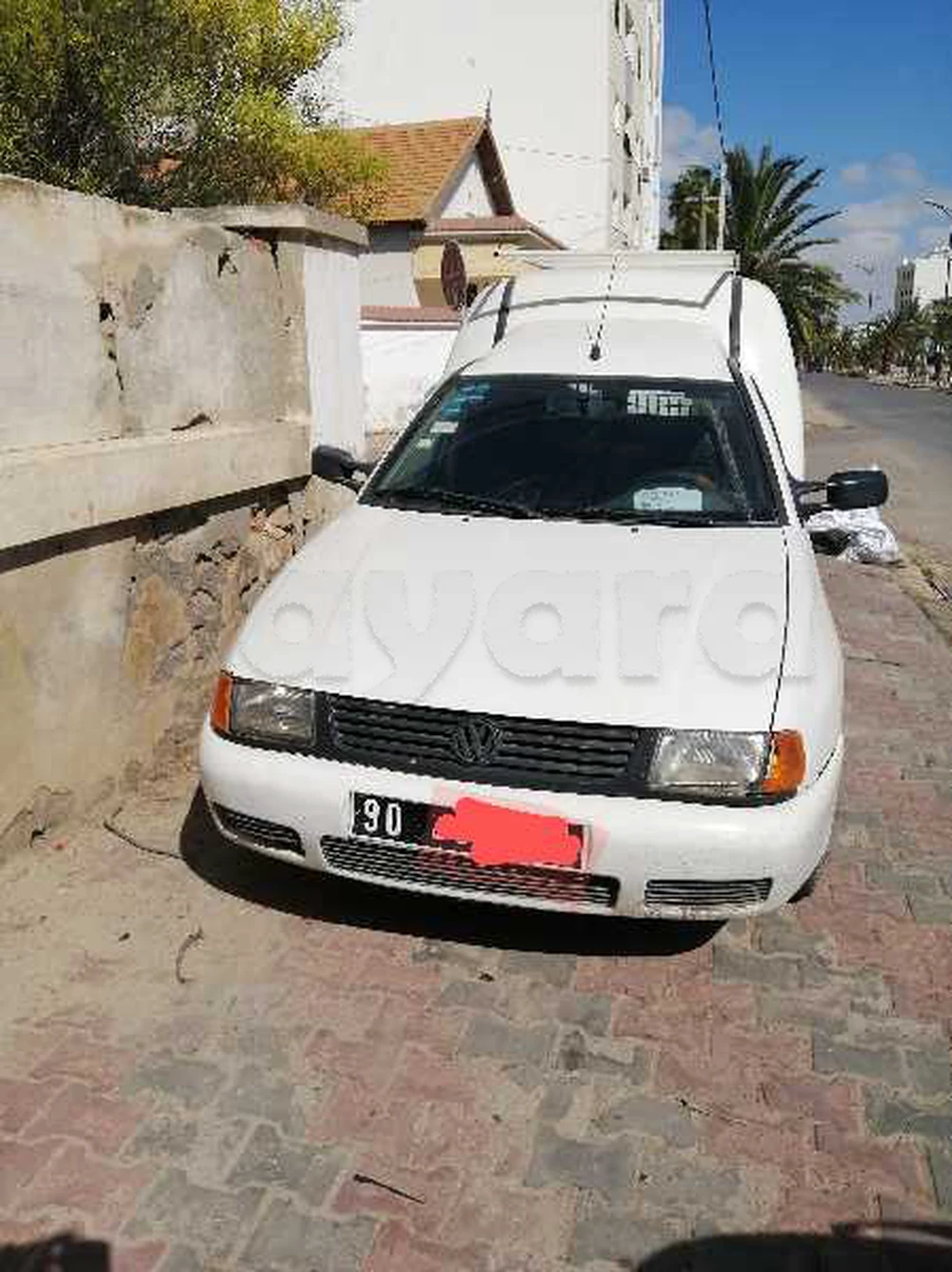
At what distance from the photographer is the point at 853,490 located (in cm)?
434

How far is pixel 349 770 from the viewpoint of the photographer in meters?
2.88

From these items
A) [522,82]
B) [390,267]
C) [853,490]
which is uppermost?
[522,82]

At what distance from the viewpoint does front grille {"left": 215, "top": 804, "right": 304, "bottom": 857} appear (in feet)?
9.80

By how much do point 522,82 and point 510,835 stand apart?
1227 inches

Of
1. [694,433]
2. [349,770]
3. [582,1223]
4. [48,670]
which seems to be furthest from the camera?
[694,433]

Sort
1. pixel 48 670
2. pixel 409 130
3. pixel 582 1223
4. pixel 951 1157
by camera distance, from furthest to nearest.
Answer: pixel 409 130 < pixel 48 670 < pixel 951 1157 < pixel 582 1223

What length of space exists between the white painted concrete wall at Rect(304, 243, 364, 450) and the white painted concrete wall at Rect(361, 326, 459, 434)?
5.96 meters

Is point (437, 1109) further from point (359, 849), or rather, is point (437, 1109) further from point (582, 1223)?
point (359, 849)

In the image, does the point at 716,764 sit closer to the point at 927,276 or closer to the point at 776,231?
the point at 776,231

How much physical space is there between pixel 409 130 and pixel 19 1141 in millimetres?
25491

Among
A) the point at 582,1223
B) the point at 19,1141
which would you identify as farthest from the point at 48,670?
the point at 582,1223

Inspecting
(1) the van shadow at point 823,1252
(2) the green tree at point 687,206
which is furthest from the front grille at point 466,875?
(2) the green tree at point 687,206

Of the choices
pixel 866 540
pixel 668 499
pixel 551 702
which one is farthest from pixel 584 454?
pixel 866 540

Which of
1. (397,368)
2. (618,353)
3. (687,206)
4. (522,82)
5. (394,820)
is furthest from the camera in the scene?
(687,206)
